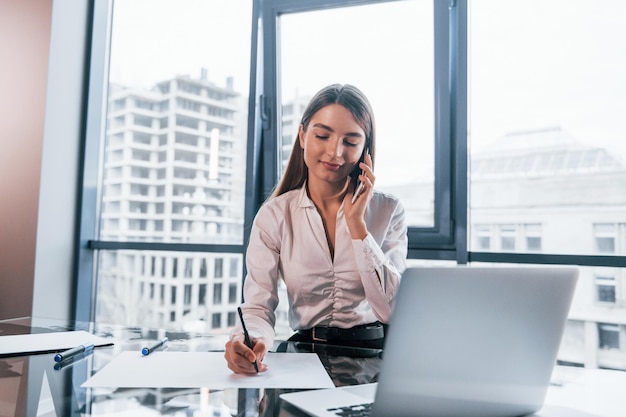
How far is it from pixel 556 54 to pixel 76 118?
247cm

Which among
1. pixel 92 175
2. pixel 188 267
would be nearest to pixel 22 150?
pixel 92 175

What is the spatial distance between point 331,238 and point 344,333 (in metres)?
0.32

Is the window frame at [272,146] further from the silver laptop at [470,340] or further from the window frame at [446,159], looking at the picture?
the silver laptop at [470,340]

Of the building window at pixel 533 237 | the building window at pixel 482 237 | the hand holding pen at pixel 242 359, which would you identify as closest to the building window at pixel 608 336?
the building window at pixel 533 237

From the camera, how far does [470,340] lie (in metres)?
0.67

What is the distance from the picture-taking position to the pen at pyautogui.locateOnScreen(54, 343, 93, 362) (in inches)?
41.8

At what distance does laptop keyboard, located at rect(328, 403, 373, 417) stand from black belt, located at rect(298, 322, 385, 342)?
2.22ft

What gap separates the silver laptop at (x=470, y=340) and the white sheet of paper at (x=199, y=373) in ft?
0.59

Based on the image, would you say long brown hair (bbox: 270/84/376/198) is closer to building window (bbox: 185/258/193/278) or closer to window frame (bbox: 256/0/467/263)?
window frame (bbox: 256/0/467/263)

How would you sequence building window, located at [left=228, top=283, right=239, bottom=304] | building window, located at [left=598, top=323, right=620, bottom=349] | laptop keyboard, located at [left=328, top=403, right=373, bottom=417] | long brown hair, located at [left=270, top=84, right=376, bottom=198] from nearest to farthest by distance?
laptop keyboard, located at [left=328, top=403, right=373, bottom=417] → long brown hair, located at [left=270, top=84, right=376, bottom=198] → building window, located at [left=598, top=323, right=620, bottom=349] → building window, located at [left=228, top=283, right=239, bottom=304]

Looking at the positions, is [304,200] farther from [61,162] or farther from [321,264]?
[61,162]

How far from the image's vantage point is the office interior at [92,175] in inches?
80.0

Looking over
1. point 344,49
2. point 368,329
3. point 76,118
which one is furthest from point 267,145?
point 368,329

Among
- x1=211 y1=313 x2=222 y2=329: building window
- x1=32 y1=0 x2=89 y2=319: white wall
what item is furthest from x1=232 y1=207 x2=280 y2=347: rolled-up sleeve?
x1=32 y1=0 x2=89 y2=319: white wall
